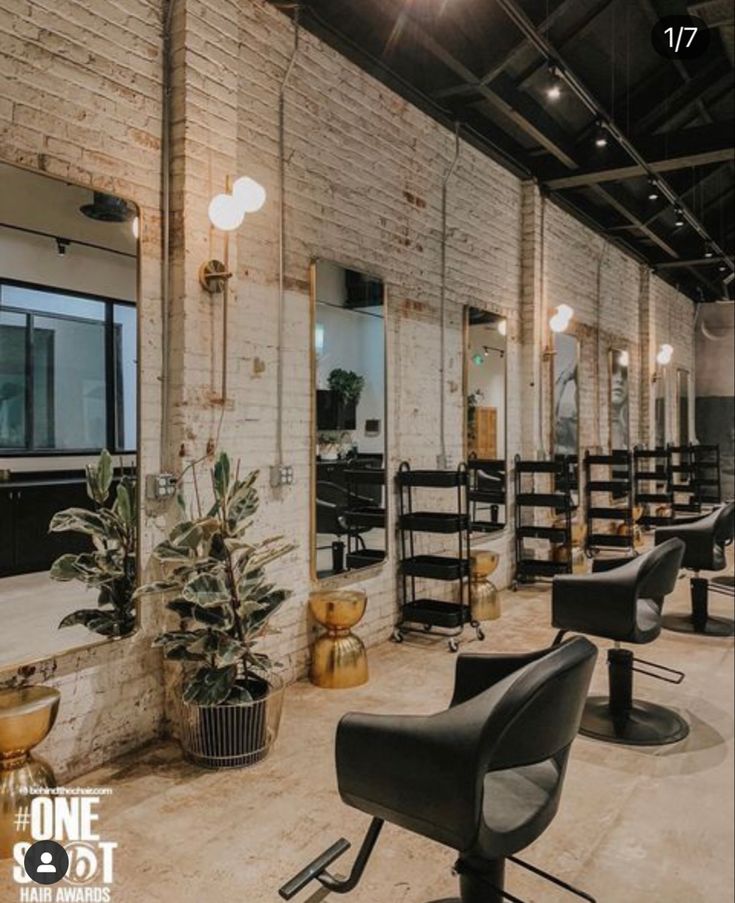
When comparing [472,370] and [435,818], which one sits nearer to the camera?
[435,818]

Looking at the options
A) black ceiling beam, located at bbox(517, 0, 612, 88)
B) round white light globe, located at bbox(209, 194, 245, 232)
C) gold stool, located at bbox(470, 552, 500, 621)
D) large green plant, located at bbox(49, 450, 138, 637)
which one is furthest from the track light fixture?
large green plant, located at bbox(49, 450, 138, 637)

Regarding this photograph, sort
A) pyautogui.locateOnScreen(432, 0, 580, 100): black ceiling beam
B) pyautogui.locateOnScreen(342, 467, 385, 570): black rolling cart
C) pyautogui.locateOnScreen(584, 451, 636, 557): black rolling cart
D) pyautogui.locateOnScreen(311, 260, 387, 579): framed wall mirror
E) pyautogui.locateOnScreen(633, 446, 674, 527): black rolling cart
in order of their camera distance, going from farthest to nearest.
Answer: pyautogui.locateOnScreen(633, 446, 674, 527): black rolling cart → pyautogui.locateOnScreen(584, 451, 636, 557): black rolling cart → pyautogui.locateOnScreen(432, 0, 580, 100): black ceiling beam → pyautogui.locateOnScreen(342, 467, 385, 570): black rolling cart → pyautogui.locateOnScreen(311, 260, 387, 579): framed wall mirror

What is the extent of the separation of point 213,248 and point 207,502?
3.90 feet

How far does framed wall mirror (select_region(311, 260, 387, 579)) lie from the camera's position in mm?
4051

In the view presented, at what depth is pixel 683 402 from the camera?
1152cm

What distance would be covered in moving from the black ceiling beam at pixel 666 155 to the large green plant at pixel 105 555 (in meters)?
5.20

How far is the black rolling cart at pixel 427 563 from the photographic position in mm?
4477

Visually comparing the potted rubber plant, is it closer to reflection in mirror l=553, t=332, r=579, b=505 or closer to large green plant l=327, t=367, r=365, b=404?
large green plant l=327, t=367, r=365, b=404

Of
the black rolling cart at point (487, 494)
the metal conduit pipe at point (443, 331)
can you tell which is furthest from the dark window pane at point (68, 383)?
the black rolling cart at point (487, 494)

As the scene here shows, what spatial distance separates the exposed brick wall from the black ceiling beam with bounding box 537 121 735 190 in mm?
886

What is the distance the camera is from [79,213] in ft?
9.34

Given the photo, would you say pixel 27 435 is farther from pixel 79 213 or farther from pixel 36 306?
pixel 79 213

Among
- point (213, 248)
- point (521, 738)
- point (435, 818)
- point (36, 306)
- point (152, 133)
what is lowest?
point (435, 818)

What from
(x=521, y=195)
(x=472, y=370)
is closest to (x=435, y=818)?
(x=472, y=370)
